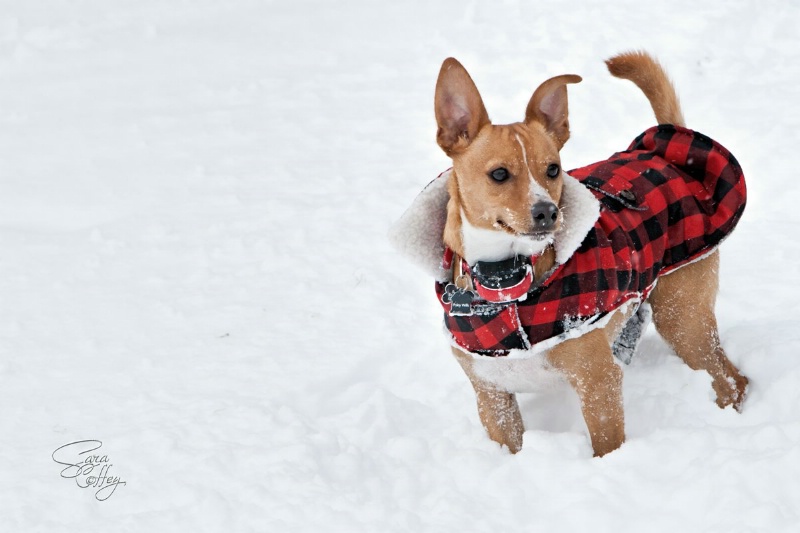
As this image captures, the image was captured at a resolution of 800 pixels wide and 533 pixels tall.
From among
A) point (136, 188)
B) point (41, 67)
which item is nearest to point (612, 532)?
point (136, 188)

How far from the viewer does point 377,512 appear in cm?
327

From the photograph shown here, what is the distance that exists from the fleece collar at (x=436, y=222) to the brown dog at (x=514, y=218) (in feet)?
0.11

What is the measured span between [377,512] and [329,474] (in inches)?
13.9

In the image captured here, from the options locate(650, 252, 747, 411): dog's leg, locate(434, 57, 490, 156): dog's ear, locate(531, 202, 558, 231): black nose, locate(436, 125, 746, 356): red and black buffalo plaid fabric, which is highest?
locate(434, 57, 490, 156): dog's ear

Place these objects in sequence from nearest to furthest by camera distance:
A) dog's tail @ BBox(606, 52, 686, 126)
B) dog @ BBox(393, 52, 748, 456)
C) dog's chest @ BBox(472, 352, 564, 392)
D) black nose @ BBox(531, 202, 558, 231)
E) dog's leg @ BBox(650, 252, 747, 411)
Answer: black nose @ BBox(531, 202, 558, 231), dog @ BBox(393, 52, 748, 456), dog's chest @ BBox(472, 352, 564, 392), dog's leg @ BBox(650, 252, 747, 411), dog's tail @ BBox(606, 52, 686, 126)

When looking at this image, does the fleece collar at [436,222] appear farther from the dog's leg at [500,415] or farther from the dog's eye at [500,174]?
the dog's leg at [500,415]

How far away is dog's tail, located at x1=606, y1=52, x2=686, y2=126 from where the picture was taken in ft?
13.5

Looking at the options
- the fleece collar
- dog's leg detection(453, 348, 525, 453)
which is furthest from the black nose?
dog's leg detection(453, 348, 525, 453)

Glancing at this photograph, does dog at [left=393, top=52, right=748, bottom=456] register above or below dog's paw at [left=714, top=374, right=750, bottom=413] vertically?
above

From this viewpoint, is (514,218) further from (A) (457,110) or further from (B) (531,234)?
(A) (457,110)

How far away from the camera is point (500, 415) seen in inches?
145
